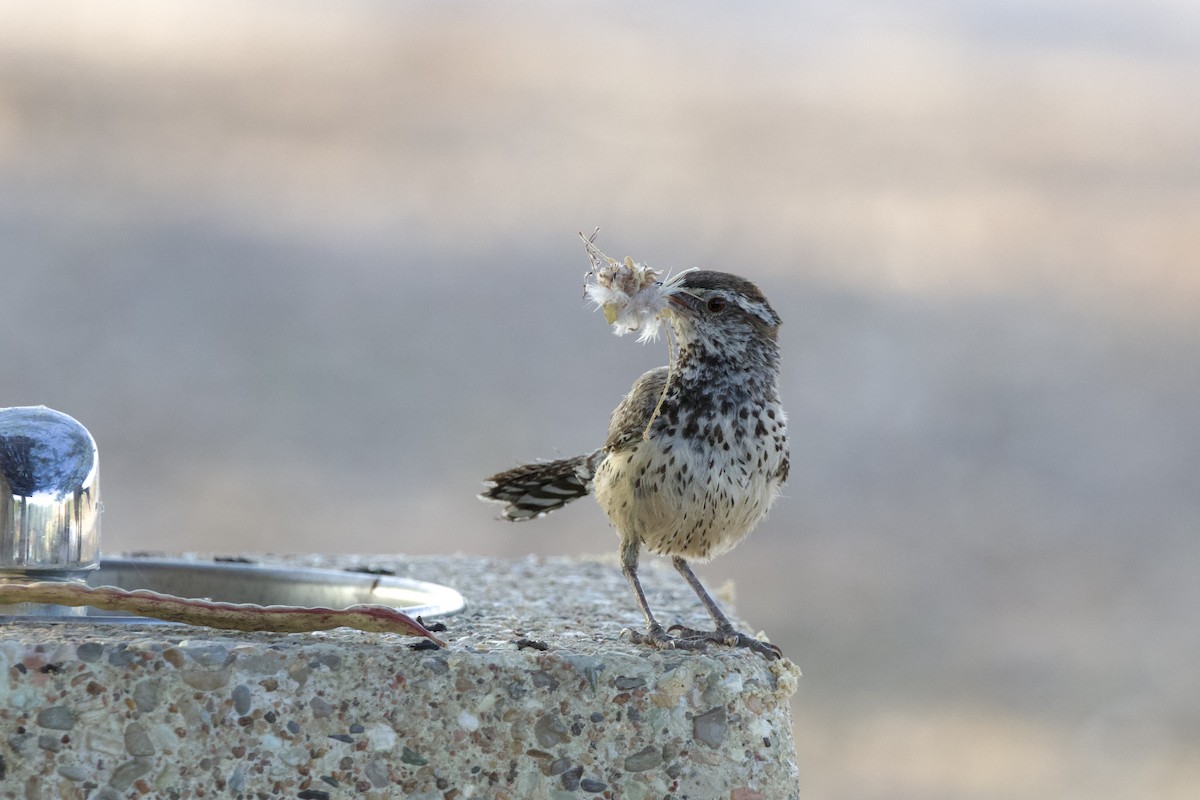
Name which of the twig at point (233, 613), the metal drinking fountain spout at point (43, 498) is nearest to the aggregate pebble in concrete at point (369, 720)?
the twig at point (233, 613)

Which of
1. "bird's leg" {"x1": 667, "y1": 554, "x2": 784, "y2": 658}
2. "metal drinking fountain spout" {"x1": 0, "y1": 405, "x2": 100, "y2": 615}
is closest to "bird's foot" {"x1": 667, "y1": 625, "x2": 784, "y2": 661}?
"bird's leg" {"x1": 667, "y1": 554, "x2": 784, "y2": 658}

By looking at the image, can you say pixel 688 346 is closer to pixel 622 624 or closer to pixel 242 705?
pixel 622 624

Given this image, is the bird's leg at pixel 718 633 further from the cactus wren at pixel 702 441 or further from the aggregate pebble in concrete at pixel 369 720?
the aggregate pebble in concrete at pixel 369 720

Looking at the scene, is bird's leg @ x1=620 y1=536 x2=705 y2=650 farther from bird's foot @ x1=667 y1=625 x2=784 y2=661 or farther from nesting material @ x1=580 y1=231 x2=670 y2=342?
nesting material @ x1=580 y1=231 x2=670 y2=342

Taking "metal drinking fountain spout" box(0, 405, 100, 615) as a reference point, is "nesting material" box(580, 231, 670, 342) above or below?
above

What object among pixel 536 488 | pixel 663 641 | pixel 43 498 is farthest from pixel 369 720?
pixel 536 488

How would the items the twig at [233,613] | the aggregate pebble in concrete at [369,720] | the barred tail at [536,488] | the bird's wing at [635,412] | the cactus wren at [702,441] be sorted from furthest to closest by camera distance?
1. the barred tail at [536,488]
2. the bird's wing at [635,412]
3. the cactus wren at [702,441]
4. the twig at [233,613]
5. the aggregate pebble in concrete at [369,720]
